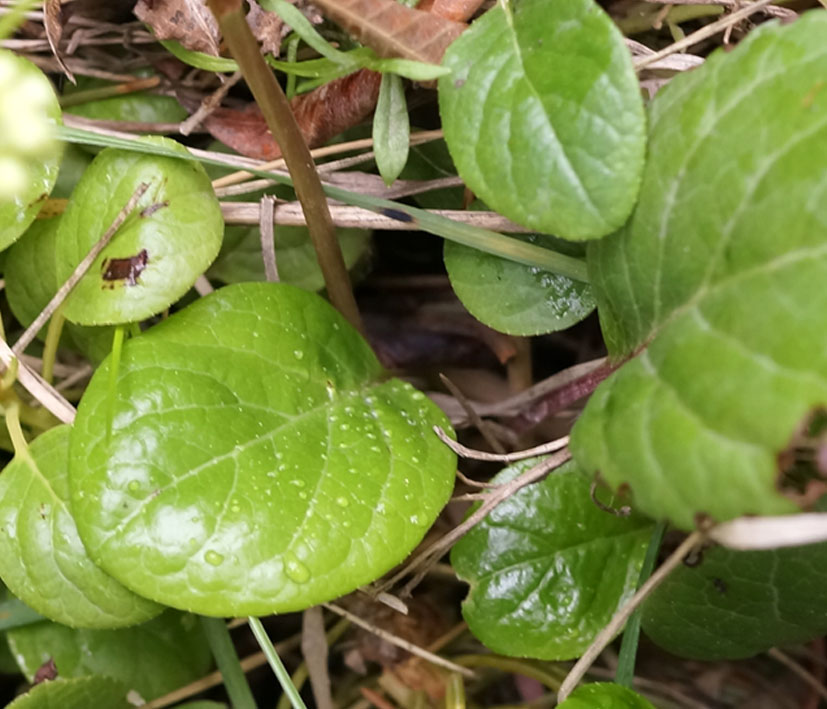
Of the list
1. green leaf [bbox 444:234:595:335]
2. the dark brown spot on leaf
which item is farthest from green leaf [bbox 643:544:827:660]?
the dark brown spot on leaf

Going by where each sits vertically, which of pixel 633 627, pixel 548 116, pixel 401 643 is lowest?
pixel 401 643

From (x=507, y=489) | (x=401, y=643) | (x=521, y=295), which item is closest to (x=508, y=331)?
(x=521, y=295)

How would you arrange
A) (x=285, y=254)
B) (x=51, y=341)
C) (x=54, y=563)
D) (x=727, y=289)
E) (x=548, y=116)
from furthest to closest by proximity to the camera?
(x=285, y=254), (x=51, y=341), (x=54, y=563), (x=548, y=116), (x=727, y=289)

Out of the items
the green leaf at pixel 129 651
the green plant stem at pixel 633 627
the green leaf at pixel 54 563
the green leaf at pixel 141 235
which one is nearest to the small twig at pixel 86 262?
the green leaf at pixel 141 235

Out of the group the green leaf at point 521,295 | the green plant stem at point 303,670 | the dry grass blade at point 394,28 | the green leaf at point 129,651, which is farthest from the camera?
the green plant stem at point 303,670

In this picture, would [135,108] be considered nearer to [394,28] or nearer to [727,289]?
[394,28]

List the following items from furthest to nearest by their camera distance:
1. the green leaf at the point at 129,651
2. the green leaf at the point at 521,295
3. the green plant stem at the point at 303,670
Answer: the green plant stem at the point at 303,670 < the green leaf at the point at 129,651 < the green leaf at the point at 521,295

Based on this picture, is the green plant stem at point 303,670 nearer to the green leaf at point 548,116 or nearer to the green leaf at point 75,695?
the green leaf at point 75,695
